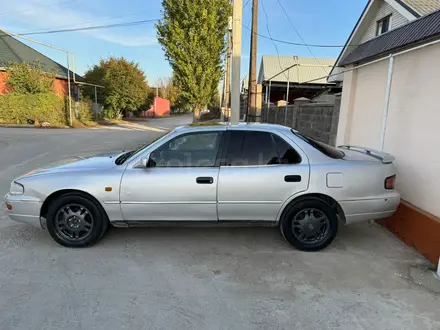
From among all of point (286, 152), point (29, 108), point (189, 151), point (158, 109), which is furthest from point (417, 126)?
point (158, 109)

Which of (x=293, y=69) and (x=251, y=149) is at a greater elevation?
(x=293, y=69)

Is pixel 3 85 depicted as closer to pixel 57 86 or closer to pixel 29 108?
pixel 29 108

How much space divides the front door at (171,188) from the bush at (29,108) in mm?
23202

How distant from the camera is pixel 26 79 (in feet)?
73.9

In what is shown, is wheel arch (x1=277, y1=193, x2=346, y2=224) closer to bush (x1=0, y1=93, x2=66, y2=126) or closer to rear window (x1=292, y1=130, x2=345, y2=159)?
rear window (x1=292, y1=130, x2=345, y2=159)

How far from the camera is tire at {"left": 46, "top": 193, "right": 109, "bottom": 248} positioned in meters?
3.49

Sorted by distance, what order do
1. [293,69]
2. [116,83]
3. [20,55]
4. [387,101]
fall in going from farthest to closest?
[116,83] → [293,69] → [20,55] → [387,101]

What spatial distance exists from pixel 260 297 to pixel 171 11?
60.0ft

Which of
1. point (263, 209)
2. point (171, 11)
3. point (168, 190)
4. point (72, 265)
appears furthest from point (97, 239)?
point (171, 11)

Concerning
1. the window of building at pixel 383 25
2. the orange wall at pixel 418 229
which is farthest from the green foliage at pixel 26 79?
the orange wall at pixel 418 229

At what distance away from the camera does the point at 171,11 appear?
58.1 feet

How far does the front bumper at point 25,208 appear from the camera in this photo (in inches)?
137

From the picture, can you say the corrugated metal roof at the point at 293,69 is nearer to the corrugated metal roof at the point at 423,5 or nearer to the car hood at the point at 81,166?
the corrugated metal roof at the point at 423,5

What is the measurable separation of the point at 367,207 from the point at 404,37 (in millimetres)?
2381
